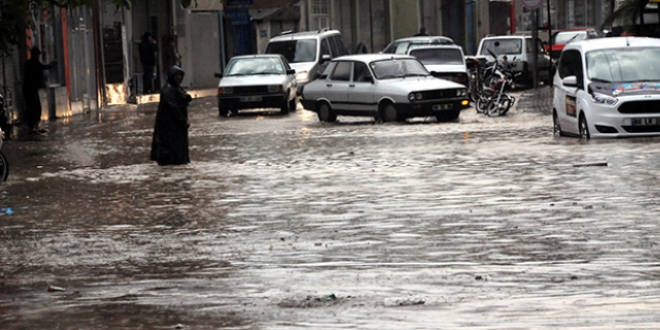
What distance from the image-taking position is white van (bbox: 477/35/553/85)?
46.2 metres

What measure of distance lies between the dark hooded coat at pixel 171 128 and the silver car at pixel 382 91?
31.2ft

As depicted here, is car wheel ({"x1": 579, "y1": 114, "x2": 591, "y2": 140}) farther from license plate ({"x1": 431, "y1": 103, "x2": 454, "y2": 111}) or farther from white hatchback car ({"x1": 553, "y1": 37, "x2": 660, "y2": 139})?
license plate ({"x1": 431, "y1": 103, "x2": 454, "y2": 111})

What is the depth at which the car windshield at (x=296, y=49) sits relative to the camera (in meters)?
44.2

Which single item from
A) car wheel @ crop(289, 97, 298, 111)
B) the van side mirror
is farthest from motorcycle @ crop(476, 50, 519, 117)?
the van side mirror

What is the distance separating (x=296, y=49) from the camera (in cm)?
4450

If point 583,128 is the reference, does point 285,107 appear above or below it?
below

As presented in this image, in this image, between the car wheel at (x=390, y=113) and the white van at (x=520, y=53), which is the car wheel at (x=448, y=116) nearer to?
the car wheel at (x=390, y=113)

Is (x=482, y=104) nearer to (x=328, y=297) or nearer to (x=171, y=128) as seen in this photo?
(x=171, y=128)

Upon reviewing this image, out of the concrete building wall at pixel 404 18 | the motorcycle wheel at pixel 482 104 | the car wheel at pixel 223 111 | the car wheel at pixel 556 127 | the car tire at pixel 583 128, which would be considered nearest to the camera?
the car tire at pixel 583 128

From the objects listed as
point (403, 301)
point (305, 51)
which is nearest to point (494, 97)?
point (305, 51)

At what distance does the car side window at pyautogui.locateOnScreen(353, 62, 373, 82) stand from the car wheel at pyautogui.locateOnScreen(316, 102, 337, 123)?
2.81 feet

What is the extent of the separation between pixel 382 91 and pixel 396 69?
1.20 meters

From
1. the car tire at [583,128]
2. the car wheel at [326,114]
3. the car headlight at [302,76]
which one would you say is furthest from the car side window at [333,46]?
the car tire at [583,128]

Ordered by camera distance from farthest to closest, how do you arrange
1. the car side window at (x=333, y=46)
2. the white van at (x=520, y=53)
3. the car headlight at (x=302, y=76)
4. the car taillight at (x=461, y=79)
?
the white van at (x=520, y=53) < the car side window at (x=333, y=46) < the car headlight at (x=302, y=76) < the car taillight at (x=461, y=79)
